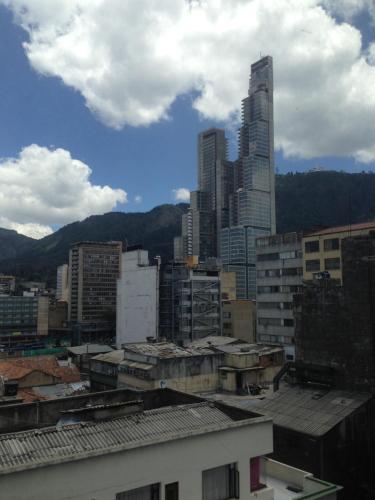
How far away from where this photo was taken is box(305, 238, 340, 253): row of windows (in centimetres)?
6560

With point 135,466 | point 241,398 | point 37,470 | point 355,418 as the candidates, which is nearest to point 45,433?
point 37,470

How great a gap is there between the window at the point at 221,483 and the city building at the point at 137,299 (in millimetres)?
82189

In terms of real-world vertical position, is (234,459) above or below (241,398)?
above

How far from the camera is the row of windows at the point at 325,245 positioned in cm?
6560

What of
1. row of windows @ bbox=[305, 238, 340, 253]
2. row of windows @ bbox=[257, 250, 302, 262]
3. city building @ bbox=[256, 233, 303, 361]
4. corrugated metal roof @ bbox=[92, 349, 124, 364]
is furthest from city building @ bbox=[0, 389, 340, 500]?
row of windows @ bbox=[257, 250, 302, 262]

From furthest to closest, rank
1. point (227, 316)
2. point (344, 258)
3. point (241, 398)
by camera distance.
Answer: point (227, 316)
point (241, 398)
point (344, 258)

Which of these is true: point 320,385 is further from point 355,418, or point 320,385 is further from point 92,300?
point 92,300

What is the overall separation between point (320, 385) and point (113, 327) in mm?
139860

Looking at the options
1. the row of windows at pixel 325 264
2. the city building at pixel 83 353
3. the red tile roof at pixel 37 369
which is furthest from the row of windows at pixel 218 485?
the city building at pixel 83 353

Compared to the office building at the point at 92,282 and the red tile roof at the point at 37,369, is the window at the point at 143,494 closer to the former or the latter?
the red tile roof at the point at 37,369

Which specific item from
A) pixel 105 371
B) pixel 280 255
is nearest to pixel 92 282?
pixel 280 255

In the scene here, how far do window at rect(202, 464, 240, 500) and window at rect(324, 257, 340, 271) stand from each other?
5647cm

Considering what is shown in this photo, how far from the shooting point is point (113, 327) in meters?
162

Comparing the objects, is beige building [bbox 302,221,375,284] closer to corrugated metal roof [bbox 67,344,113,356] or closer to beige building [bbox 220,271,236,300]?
corrugated metal roof [bbox 67,344,113,356]
